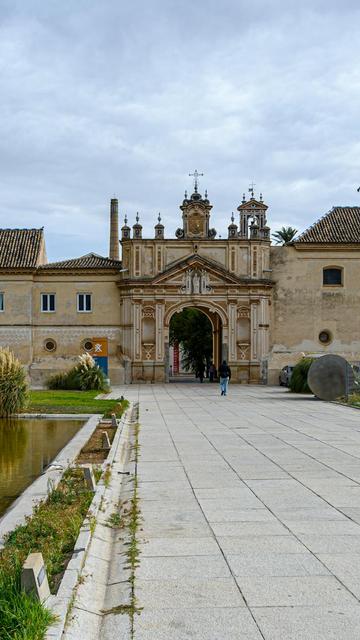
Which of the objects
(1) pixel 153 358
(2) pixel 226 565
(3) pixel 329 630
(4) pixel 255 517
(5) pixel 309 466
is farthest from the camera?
(1) pixel 153 358

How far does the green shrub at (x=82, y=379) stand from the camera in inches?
1318

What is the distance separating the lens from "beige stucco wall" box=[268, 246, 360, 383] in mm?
44781

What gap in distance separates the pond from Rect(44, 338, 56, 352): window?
23173 mm

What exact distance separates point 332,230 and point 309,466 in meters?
35.8

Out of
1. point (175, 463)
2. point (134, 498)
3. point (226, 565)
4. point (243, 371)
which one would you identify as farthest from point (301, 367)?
point (226, 565)

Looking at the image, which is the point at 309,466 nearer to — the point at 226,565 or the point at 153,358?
the point at 226,565

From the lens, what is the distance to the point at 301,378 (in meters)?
32.6

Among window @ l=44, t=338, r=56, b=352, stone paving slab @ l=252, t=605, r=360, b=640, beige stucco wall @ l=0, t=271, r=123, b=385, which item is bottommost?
stone paving slab @ l=252, t=605, r=360, b=640

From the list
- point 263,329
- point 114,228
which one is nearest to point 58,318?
point 263,329

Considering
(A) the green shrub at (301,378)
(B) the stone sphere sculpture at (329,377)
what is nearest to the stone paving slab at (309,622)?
(B) the stone sphere sculpture at (329,377)

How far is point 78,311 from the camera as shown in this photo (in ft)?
145

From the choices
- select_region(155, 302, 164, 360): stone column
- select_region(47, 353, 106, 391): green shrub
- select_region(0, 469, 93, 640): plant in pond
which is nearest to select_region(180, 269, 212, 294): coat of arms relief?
select_region(155, 302, 164, 360): stone column

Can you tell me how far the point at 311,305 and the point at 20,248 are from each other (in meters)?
17.7

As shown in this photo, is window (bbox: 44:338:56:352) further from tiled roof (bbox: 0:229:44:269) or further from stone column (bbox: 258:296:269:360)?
stone column (bbox: 258:296:269:360)
